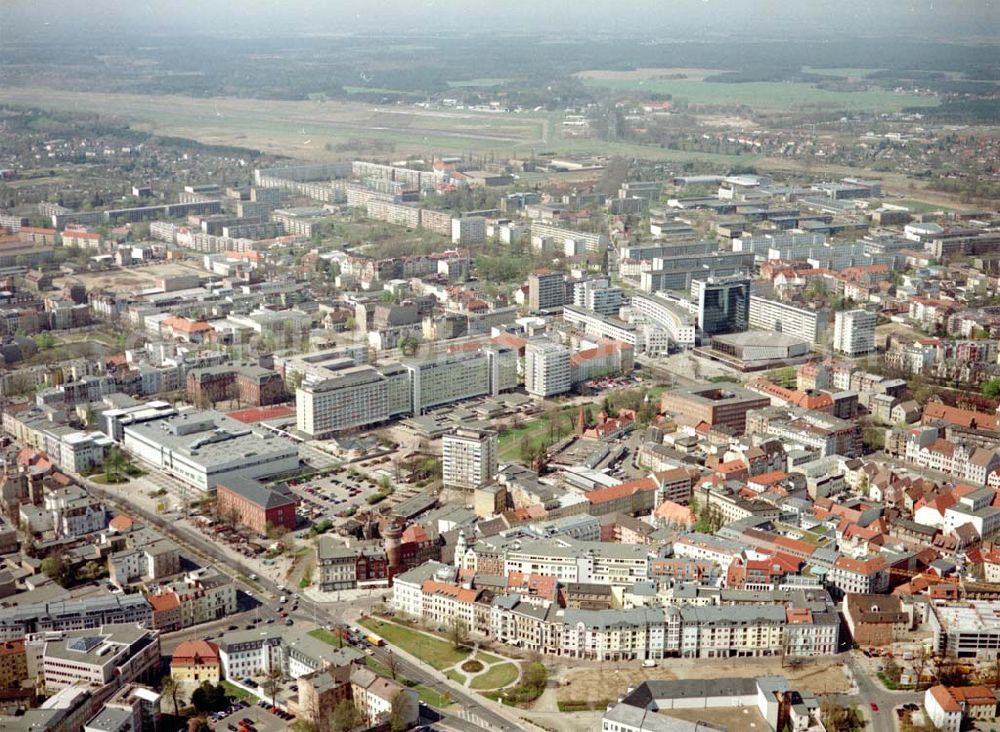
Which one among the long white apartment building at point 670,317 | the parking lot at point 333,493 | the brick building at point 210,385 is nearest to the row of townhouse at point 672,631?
the parking lot at point 333,493

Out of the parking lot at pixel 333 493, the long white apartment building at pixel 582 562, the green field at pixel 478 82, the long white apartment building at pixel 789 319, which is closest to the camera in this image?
the long white apartment building at pixel 582 562

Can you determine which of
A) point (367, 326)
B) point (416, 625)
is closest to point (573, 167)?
point (367, 326)

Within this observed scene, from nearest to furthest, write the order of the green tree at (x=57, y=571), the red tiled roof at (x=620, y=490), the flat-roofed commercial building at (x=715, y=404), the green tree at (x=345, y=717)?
the green tree at (x=345, y=717), the green tree at (x=57, y=571), the red tiled roof at (x=620, y=490), the flat-roofed commercial building at (x=715, y=404)

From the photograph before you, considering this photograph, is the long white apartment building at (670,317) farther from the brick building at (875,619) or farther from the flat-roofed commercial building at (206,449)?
the brick building at (875,619)

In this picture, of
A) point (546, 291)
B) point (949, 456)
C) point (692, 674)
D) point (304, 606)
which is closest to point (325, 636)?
point (304, 606)

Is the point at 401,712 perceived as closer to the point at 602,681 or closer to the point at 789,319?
the point at 602,681

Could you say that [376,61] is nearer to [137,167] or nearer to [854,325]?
[137,167]

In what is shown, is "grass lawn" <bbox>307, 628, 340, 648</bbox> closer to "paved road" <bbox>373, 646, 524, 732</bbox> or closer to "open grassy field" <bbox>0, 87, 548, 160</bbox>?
"paved road" <bbox>373, 646, 524, 732</bbox>

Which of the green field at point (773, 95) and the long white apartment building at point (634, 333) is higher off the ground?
the green field at point (773, 95)
